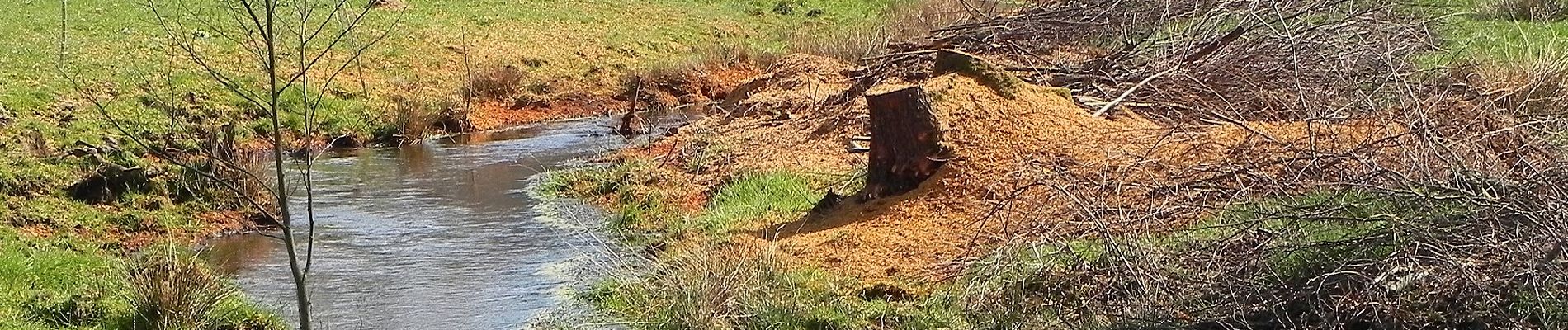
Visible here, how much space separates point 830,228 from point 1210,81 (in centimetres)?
280

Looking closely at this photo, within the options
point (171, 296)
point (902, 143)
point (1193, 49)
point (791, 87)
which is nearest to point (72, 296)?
point (171, 296)

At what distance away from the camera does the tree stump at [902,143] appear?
10125 millimetres

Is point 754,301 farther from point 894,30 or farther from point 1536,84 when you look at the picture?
point 894,30

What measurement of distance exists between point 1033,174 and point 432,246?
438 centimetres

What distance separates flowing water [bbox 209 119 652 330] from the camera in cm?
906

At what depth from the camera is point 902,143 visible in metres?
10.4

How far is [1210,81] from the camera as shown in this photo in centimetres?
1077

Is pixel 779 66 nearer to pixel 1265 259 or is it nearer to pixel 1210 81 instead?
pixel 1210 81

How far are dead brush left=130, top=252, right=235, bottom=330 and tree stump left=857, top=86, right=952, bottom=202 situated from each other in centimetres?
401

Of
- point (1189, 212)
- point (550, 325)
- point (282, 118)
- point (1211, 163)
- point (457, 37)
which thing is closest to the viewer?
point (1189, 212)

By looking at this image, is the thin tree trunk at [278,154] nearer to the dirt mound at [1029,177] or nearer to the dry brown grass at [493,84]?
the dirt mound at [1029,177]

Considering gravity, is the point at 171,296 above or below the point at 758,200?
above

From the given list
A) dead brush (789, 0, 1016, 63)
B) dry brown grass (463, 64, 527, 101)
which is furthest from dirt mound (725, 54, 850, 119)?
dry brown grass (463, 64, 527, 101)

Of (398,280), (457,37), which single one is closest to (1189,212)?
(398,280)
